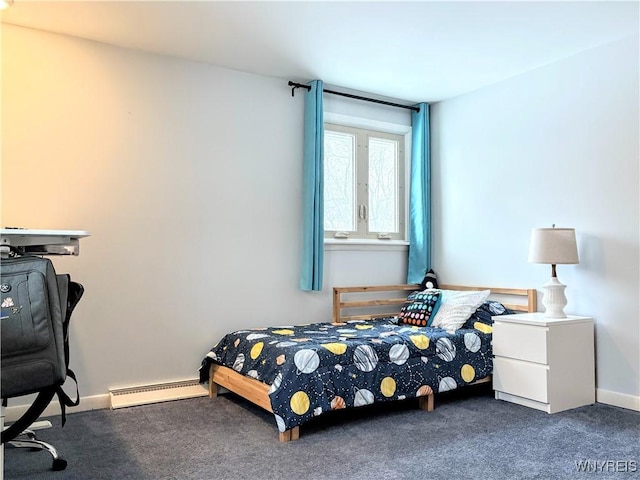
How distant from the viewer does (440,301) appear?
3.93 meters

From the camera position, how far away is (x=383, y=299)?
4.64 metres

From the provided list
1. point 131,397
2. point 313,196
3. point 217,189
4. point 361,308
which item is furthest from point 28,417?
point 361,308

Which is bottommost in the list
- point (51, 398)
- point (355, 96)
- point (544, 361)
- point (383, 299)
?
point (544, 361)

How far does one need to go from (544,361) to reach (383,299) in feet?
5.29

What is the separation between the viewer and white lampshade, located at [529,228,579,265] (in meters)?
3.45

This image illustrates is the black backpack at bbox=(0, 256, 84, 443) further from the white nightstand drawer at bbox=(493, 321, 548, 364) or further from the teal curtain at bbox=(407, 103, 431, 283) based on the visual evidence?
the teal curtain at bbox=(407, 103, 431, 283)

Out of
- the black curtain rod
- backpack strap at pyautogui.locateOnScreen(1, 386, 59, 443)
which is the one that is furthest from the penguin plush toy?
backpack strap at pyautogui.locateOnScreen(1, 386, 59, 443)

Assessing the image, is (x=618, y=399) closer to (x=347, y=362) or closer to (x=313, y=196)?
(x=347, y=362)

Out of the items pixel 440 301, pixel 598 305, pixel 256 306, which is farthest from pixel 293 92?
pixel 598 305

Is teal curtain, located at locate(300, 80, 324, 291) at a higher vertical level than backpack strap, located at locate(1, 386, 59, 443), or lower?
higher

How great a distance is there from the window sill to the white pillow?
0.88 meters

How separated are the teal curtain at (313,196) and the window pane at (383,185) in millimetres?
703

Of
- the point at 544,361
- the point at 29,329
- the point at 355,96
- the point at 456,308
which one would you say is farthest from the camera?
the point at 355,96

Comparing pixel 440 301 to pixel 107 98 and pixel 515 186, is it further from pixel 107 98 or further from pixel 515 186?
pixel 107 98
